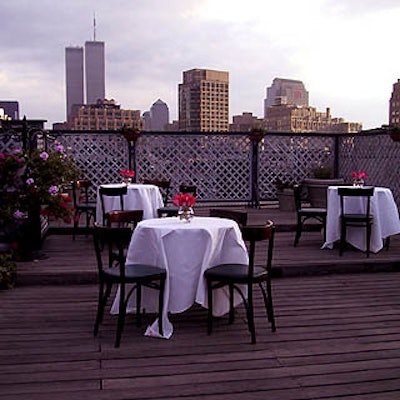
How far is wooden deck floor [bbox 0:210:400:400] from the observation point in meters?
2.65

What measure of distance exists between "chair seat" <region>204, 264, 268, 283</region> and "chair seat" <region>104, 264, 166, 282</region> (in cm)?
32

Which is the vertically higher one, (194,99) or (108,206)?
(194,99)

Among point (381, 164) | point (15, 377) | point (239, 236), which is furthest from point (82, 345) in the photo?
point (381, 164)

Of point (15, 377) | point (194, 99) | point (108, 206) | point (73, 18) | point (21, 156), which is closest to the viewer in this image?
point (15, 377)

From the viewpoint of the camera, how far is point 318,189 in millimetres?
8992

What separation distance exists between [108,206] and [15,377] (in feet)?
11.9

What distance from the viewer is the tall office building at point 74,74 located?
22.0 metres

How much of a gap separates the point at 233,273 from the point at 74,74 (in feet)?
71.8

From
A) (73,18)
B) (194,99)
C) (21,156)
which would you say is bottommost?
(21,156)

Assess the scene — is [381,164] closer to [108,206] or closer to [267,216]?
[267,216]

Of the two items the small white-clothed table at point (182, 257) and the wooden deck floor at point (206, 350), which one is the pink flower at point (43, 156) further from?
the small white-clothed table at point (182, 257)

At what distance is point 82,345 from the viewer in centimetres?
325

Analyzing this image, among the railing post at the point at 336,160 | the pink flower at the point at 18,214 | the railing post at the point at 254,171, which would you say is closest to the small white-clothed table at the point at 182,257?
the pink flower at the point at 18,214

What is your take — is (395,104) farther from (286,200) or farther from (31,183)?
(31,183)
